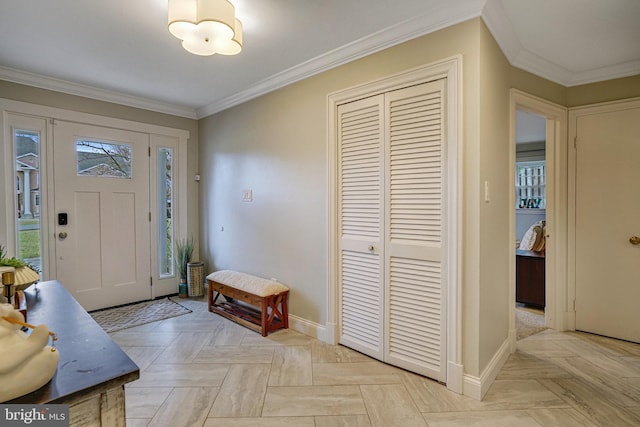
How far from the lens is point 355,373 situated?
7.66ft

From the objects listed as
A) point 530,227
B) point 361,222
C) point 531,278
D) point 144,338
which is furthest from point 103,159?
point 530,227

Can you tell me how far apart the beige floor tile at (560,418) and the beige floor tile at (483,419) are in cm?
5

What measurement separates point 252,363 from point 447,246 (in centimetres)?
166

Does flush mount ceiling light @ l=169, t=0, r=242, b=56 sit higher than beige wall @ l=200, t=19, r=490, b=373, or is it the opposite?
flush mount ceiling light @ l=169, t=0, r=242, b=56

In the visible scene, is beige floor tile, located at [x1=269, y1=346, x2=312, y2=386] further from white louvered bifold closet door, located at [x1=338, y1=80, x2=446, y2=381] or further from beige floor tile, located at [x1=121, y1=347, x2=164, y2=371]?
beige floor tile, located at [x1=121, y1=347, x2=164, y2=371]

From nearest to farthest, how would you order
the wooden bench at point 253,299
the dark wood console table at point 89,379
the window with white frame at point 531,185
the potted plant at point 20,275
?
1. the dark wood console table at point 89,379
2. the potted plant at point 20,275
3. the wooden bench at point 253,299
4. the window with white frame at point 531,185

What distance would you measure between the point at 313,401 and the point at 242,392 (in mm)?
468

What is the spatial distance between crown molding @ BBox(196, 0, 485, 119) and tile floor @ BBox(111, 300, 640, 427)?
2337 millimetres

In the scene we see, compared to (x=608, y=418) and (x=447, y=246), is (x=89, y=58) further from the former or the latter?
(x=608, y=418)

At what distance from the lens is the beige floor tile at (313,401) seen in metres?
1.92

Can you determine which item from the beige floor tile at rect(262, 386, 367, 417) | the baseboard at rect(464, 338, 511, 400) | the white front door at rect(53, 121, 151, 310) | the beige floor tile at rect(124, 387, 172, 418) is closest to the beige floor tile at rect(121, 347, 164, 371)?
the beige floor tile at rect(124, 387, 172, 418)

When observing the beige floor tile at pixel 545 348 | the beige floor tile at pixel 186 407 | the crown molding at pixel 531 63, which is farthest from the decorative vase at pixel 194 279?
the crown molding at pixel 531 63

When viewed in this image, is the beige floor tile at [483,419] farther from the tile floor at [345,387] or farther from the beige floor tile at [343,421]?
the beige floor tile at [343,421]

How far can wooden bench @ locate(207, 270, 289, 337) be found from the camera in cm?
300
